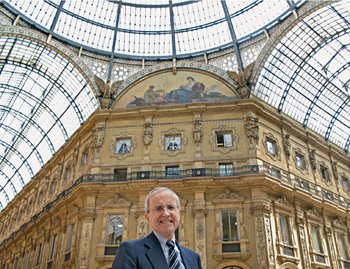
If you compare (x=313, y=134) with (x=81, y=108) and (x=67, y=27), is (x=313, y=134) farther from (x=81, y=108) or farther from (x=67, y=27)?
(x=67, y=27)

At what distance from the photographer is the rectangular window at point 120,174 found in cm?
2624

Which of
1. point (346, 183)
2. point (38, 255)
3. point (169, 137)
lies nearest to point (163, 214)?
point (169, 137)

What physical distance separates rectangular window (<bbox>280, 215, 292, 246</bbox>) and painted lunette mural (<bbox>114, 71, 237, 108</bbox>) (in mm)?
10438

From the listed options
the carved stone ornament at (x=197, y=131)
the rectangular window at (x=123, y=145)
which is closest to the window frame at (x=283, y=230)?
the carved stone ornament at (x=197, y=131)

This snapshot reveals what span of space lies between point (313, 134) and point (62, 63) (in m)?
25.8

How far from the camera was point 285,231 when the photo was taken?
25.0 meters

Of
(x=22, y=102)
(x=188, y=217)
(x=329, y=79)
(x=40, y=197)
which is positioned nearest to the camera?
(x=188, y=217)

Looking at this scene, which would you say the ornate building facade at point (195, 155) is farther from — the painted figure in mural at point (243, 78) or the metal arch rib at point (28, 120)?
the metal arch rib at point (28, 120)

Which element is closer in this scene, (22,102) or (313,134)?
(313,134)

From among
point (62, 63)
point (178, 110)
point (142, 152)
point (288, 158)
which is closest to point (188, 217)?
point (142, 152)

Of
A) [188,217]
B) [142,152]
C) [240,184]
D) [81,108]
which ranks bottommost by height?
[188,217]

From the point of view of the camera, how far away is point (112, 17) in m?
33.2

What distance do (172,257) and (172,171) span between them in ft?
73.6

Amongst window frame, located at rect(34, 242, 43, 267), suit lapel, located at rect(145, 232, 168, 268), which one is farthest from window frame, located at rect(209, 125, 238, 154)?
suit lapel, located at rect(145, 232, 168, 268)
